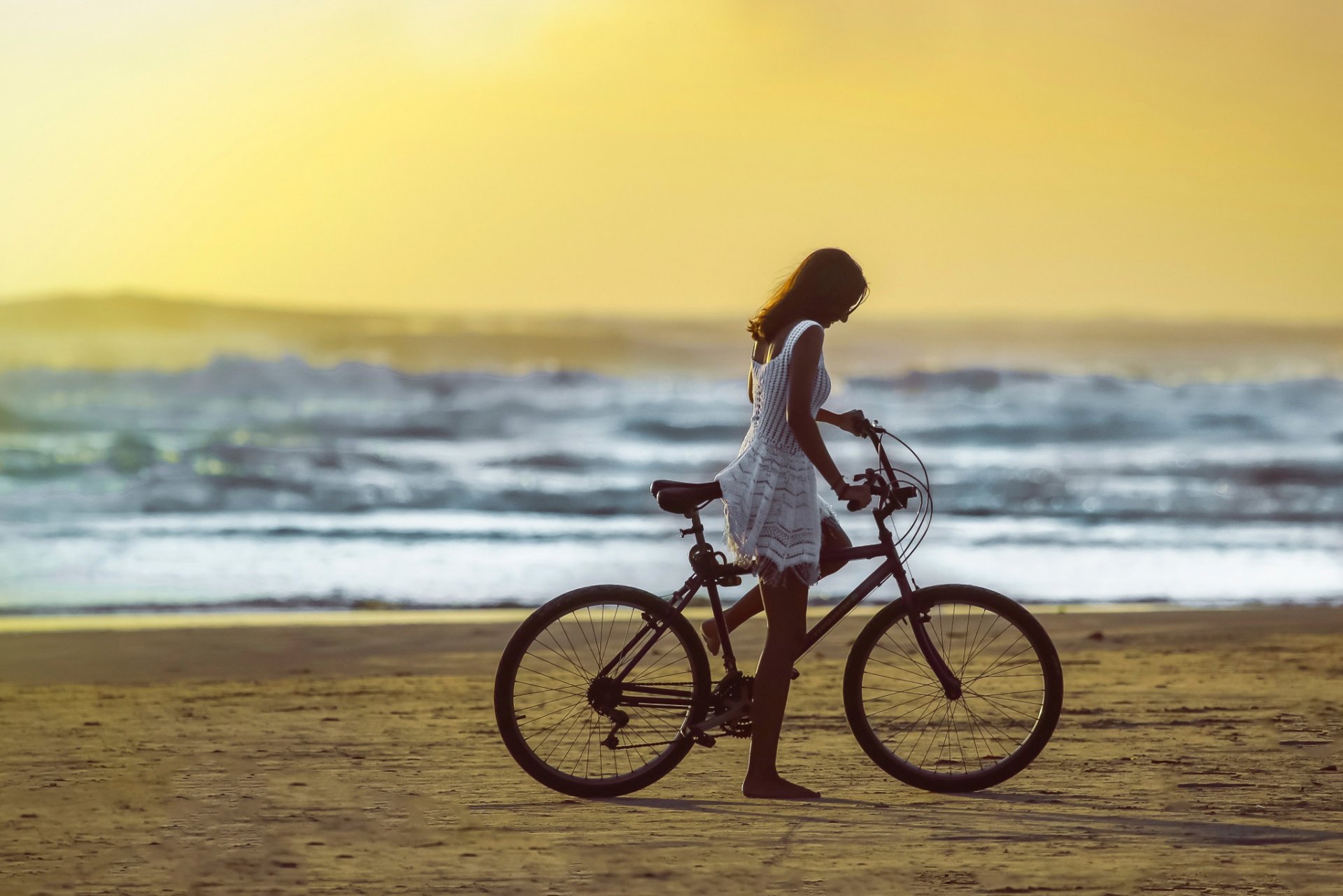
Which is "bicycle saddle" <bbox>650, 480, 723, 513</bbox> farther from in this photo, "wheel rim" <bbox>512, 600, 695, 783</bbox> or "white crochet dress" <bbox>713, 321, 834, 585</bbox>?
"wheel rim" <bbox>512, 600, 695, 783</bbox>

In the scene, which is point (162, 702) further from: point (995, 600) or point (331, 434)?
point (331, 434)

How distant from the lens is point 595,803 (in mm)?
5250

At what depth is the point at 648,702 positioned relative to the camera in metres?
5.20

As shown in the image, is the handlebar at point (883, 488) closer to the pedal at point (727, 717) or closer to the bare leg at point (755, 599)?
the bare leg at point (755, 599)

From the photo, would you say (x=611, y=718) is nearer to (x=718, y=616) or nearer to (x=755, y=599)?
(x=718, y=616)

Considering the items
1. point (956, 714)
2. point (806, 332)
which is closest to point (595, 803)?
point (806, 332)

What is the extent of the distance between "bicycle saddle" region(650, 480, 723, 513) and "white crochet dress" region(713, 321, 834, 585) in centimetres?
5

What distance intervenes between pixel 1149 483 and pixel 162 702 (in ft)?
69.9

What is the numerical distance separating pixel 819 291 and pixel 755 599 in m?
1.07

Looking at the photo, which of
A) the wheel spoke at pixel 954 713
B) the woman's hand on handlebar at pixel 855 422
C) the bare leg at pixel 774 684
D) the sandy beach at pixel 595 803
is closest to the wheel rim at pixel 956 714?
the wheel spoke at pixel 954 713

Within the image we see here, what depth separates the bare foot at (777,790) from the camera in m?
5.19

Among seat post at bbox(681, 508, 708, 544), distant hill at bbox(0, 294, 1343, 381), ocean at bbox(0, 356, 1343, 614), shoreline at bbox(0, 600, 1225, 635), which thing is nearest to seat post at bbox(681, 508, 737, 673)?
seat post at bbox(681, 508, 708, 544)

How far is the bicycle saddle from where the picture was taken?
16.5 ft

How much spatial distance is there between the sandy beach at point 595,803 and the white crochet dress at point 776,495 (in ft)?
2.75
